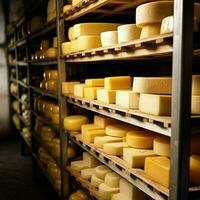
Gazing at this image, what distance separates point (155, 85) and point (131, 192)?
925 millimetres

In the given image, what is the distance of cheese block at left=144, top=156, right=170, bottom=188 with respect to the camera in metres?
1.80

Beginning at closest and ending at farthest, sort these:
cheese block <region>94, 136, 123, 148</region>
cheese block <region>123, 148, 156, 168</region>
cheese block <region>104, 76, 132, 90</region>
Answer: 1. cheese block <region>123, 148, 156, 168</region>
2. cheese block <region>104, 76, 132, 90</region>
3. cheese block <region>94, 136, 123, 148</region>

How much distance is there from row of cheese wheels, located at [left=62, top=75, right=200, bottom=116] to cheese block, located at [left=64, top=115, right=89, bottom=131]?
0.58 m

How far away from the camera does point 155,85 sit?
1993mm

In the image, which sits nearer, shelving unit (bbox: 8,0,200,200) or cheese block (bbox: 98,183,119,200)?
shelving unit (bbox: 8,0,200,200)

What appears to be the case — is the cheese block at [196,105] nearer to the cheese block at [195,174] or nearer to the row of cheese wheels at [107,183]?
the cheese block at [195,174]

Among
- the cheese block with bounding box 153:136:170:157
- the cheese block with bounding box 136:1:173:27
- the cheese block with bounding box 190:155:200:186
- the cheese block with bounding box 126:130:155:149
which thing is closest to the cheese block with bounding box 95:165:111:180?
the cheese block with bounding box 126:130:155:149

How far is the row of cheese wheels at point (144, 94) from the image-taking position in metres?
1.83

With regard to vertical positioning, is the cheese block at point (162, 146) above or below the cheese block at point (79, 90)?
below

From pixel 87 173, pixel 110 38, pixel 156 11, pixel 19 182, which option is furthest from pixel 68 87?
Answer: pixel 19 182

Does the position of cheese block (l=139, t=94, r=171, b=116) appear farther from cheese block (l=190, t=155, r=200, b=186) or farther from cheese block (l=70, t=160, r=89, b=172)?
cheese block (l=70, t=160, r=89, b=172)

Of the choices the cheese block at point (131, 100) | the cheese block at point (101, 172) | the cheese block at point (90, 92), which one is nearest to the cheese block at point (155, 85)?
the cheese block at point (131, 100)

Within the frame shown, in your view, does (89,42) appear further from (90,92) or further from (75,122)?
(75,122)

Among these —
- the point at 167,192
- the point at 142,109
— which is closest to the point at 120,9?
the point at 142,109
